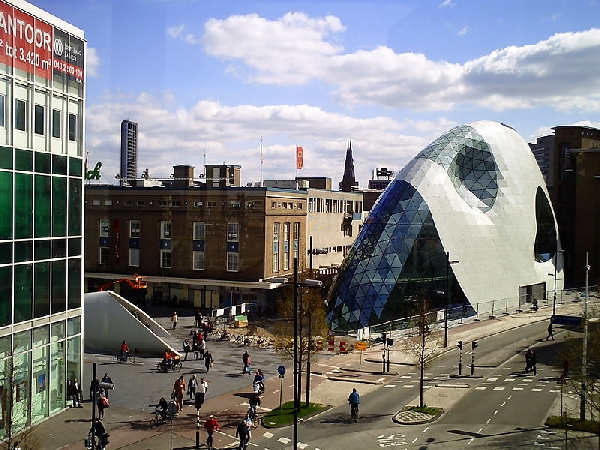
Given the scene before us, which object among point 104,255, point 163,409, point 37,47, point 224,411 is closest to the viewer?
point 163,409

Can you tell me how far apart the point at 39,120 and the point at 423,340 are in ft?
63.0

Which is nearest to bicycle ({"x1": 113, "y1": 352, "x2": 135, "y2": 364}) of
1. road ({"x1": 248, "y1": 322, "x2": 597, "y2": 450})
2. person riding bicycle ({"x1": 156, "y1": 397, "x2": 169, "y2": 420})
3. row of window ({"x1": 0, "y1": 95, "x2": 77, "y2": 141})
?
person riding bicycle ({"x1": 156, "y1": 397, "x2": 169, "y2": 420})

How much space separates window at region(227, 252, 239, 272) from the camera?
61.9 metres

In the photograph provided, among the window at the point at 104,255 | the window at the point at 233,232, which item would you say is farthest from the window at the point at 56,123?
the window at the point at 104,255

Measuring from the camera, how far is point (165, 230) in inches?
2539

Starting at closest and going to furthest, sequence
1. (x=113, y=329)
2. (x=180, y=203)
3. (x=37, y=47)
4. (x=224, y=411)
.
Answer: (x=37, y=47), (x=224, y=411), (x=113, y=329), (x=180, y=203)

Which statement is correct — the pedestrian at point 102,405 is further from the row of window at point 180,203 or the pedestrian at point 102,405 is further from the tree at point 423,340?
the row of window at point 180,203

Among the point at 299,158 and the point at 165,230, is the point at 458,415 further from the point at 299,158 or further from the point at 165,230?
the point at 299,158

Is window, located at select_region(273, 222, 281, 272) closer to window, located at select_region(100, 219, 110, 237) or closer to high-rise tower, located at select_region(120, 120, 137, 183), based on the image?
high-rise tower, located at select_region(120, 120, 137, 183)

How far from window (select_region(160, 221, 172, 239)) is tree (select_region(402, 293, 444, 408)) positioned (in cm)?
2606

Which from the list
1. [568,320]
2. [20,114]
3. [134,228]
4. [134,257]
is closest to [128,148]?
[134,228]

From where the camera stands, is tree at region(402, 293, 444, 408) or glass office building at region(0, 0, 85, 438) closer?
glass office building at region(0, 0, 85, 438)

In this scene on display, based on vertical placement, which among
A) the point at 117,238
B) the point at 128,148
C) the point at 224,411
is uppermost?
the point at 128,148

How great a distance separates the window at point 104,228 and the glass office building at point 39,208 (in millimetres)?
37369
